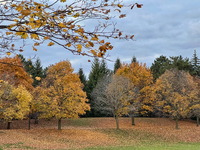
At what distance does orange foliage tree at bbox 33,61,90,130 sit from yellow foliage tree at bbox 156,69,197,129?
11.5m

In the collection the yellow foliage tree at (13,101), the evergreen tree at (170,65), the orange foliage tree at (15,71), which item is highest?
the evergreen tree at (170,65)

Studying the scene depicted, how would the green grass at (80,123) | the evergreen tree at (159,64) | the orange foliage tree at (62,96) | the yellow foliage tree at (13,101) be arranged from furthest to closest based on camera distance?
the evergreen tree at (159,64), the green grass at (80,123), the orange foliage tree at (62,96), the yellow foliage tree at (13,101)

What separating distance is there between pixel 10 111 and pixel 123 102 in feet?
43.1

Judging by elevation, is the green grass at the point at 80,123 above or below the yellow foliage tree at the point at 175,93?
below

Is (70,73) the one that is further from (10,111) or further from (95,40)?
(95,40)

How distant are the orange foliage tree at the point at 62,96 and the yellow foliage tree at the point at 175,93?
1150cm

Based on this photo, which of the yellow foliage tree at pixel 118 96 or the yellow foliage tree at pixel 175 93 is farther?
the yellow foliage tree at pixel 175 93

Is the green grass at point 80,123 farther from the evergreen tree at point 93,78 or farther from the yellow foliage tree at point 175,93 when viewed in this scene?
the yellow foliage tree at point 175,93

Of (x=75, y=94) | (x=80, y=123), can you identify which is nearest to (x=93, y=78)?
(x=80, y=123)

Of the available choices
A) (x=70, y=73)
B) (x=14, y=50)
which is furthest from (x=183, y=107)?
(x=14, y=50)

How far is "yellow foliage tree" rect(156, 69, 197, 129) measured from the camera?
2455cm

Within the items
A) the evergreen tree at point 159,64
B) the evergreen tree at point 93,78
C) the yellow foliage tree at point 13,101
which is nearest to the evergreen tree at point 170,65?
the evergreen tree at point 159,64

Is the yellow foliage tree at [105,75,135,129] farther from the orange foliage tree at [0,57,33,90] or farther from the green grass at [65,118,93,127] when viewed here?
the orange foliage tree at [0,57,33,90]

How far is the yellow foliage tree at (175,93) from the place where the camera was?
24.5 m
